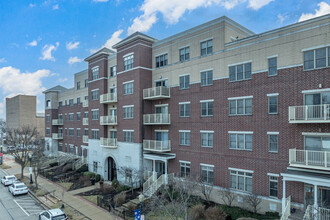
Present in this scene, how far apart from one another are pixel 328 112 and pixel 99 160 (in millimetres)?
27039

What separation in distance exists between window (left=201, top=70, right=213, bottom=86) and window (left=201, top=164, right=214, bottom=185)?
7.71m

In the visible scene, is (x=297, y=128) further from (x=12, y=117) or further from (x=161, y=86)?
(x=12, y=117)

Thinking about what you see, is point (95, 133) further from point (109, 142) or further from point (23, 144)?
point (23, 144)

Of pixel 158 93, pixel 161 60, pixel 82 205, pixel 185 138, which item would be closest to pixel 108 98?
pixel 158 93

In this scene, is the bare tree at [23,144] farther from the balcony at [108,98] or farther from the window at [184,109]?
the window at [184,109]

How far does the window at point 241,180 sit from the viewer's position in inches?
704

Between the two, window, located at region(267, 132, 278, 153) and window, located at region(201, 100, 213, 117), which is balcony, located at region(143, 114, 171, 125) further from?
window, located at region(267, 132, 278, 153)

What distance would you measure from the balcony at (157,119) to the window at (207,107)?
4.17 m

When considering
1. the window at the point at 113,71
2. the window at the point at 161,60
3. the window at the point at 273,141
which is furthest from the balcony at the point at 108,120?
the window at the point at 273,141

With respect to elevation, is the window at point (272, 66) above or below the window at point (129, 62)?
below

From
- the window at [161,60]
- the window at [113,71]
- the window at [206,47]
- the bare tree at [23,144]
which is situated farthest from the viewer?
the bare tree at [23,144]

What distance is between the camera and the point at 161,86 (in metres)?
23.7

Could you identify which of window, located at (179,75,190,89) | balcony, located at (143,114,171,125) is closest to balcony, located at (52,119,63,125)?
balcony, located at (143,114,171,125)

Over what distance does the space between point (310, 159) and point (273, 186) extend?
139 inches
